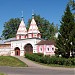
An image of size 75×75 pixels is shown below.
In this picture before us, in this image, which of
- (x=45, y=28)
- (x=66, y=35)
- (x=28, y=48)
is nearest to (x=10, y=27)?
(x=45, y=28)

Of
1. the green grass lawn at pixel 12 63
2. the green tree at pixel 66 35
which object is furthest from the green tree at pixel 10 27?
the green tree at pixel 66 35

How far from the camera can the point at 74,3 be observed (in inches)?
1793

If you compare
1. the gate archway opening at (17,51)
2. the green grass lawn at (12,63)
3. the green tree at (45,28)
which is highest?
the green tree at (45,28)

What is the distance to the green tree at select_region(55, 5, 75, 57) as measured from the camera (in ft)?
134

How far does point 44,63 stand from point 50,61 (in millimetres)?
1630

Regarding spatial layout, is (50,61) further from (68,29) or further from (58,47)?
(68,29)

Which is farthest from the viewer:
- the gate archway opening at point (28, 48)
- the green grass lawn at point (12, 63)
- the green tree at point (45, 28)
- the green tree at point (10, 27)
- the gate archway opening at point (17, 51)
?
the green tree at point (10, 27)

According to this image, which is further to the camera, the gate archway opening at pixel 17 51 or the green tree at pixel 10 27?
the green tree at pixel 10 27

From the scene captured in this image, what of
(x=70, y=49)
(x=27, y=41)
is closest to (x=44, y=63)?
(x=70, y=49)

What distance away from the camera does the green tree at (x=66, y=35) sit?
40719 mm

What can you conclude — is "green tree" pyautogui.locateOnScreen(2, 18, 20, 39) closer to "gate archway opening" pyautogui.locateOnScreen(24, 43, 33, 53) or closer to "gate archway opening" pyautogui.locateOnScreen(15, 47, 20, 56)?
"gate archway opening" pyautogui.locateOnScreen(15, 47, 20, 56)

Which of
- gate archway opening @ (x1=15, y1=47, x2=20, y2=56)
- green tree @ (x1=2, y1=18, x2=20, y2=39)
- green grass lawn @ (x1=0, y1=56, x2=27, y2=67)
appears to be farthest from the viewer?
green tree @ (x1=2, y1=18, x2=20, y2=39)

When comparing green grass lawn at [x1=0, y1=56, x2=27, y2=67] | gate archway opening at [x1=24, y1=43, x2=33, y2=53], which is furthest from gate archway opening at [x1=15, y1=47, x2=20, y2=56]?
green grass lawn at [x1=0, y1=56, x2=27, y2=67]

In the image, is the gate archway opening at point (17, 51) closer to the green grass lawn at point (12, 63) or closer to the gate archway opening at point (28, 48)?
the gate archway opening at point (28, 48)
